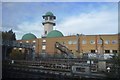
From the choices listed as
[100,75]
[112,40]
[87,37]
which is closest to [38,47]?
[87,37]

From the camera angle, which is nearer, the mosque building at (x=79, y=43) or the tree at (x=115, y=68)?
the tree at (x=115, y=68)

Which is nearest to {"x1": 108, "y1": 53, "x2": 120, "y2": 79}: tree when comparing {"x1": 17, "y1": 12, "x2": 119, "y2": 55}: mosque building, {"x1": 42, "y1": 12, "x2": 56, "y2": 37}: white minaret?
{"x1": 17, "y1": 12, "x2": 119, "y2": 55}: mosque building

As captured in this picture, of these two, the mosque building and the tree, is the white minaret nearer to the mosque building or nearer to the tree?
the mosque building

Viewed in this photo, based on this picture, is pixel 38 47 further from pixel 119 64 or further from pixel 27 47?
pixel 119 64

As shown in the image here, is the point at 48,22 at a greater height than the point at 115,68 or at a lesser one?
greater

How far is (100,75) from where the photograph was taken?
16172 mm

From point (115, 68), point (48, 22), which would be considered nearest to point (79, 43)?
point (48, 22)

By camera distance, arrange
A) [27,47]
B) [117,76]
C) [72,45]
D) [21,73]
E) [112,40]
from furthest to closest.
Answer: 1. [72,45]
2. [112,40]
3. [27,47]
4. [21,73]
5. [117,76]

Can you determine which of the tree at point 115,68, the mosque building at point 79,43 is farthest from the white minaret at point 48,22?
the tree at point 115,68

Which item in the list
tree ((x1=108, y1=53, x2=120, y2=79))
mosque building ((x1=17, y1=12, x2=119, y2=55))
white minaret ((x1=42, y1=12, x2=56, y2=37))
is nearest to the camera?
tree ((x1=108, y1=53, x2=120, y2=79))

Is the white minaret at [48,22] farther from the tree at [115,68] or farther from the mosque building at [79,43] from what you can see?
the tree at [115,68]

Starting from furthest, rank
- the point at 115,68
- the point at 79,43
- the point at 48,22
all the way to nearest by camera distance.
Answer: the point at 48,22 → the point at 79,43 → the point at 115,68

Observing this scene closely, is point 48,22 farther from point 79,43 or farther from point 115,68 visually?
point 115,68

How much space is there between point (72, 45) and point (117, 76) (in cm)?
3961
